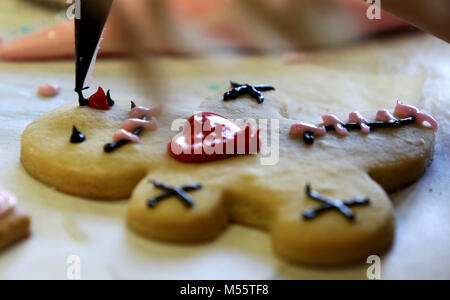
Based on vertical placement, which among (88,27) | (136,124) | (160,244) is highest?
(88,27)

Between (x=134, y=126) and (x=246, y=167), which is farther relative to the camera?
(x=134, y=126)

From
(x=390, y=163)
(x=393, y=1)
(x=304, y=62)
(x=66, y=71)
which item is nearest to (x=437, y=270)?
(x=390, y=163)

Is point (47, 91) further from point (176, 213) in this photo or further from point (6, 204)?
point (176, 213)

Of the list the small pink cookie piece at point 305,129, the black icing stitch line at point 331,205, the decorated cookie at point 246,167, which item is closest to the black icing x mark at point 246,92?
the decorated cookie at point 246,167

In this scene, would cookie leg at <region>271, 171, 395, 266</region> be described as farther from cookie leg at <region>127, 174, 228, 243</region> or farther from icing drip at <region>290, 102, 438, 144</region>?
icing drip at <region>290, 102, 438, 144</region>

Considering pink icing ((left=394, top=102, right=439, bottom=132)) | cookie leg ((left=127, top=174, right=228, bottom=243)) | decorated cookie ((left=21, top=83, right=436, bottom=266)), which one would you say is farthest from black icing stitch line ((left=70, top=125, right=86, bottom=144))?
pink icing ((left=394, top=102, right=439, bottom=132))

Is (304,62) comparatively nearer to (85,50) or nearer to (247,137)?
(247,137)

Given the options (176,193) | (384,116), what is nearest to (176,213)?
(176,193)
